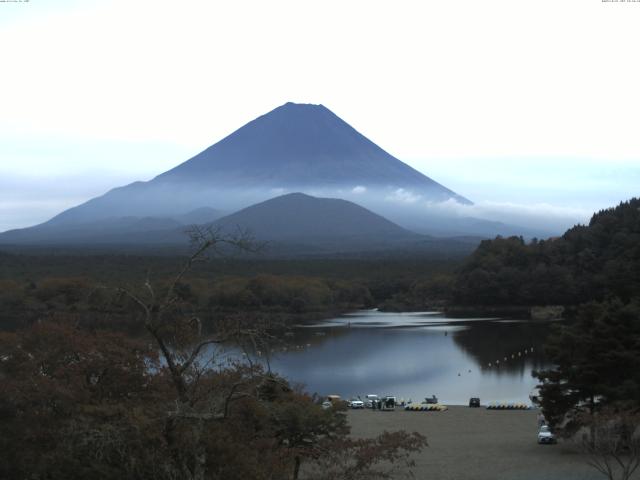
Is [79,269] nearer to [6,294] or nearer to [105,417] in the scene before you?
[6,294]

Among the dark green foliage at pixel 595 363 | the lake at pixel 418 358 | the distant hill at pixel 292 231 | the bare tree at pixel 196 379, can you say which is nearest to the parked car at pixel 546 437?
the dark green foliage at pixel 595 363

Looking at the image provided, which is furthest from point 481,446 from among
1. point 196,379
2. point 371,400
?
point 196,379

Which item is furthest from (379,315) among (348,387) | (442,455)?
(442,455)

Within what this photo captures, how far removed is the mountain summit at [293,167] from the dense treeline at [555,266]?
101140mm

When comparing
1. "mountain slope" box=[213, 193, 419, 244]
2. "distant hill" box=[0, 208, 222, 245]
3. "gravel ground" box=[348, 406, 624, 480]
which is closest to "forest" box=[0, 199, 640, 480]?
"gravel ground" box=[348, 406, 624, 480]

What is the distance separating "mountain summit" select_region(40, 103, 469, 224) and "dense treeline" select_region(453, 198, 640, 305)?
101 metres

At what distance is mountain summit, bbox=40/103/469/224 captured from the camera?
5965 inches

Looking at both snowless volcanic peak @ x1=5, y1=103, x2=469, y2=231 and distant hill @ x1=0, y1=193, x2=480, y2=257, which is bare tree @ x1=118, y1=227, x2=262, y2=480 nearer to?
distant hill @ x1=0, y1=193, x2=480, y2=257

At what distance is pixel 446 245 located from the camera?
10381cm

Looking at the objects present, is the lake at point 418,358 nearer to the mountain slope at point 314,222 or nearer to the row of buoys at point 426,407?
the row of buoys at point 426,407

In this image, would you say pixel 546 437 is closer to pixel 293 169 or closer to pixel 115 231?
pixel 115 231

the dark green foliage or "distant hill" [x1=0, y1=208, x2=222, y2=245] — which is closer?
the dark green foliage

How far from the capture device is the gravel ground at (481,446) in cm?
1200

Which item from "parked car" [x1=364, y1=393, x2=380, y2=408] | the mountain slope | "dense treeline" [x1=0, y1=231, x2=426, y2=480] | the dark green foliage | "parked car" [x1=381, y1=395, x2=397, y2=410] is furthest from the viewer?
the mountain slope
